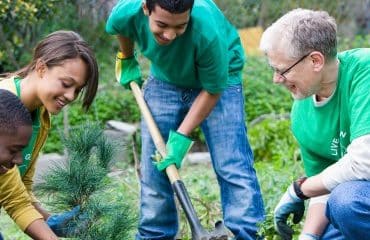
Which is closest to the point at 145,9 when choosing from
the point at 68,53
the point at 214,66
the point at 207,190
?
the point at 214,66

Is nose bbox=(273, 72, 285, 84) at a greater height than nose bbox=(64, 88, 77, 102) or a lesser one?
greater

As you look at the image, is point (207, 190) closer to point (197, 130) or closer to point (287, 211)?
point (287, 211)

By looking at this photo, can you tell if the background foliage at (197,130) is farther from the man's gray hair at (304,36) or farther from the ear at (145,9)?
the man's gray hair at (304,36)

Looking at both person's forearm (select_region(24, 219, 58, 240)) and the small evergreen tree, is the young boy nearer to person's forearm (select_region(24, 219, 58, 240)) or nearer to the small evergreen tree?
person's forearm (select_region(24, 219, 58, 240))

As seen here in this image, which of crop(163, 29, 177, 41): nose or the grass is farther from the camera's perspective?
the grass

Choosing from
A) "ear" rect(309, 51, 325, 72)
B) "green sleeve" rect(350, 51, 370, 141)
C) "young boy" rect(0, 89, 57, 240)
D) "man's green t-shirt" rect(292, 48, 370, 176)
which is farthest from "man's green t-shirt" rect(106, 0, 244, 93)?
"young boy" rect(0, 89, 57, 240)

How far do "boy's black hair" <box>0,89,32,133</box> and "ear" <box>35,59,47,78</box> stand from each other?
31cm

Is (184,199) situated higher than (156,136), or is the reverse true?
(156,136)

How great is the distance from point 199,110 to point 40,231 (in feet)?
3.17

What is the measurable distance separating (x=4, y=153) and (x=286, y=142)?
3437mm

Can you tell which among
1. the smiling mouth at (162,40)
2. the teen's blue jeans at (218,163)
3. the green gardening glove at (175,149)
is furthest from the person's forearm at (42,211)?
the smiling mouth at (162,40)

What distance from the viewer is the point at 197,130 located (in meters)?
7.06

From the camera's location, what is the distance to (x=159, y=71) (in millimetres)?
3742

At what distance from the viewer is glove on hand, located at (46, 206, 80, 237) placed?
2812 millimetres
